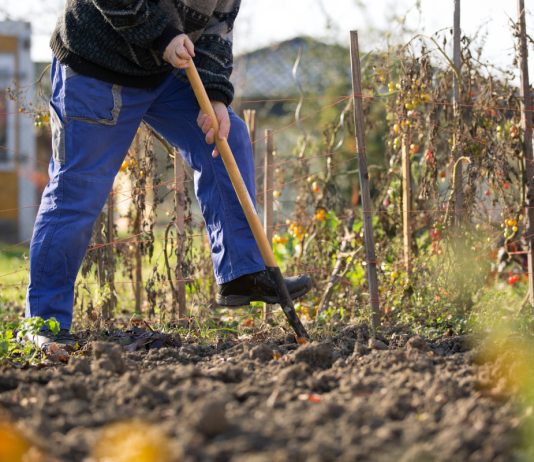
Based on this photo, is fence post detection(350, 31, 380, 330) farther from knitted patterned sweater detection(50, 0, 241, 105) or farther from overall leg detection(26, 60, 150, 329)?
overall leg detection(26, 60, 150, 329)

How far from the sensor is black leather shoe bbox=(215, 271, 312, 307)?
3881mm

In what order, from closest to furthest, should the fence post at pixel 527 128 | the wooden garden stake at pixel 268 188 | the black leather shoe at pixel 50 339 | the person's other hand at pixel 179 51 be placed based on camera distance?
the black leather shoe at pixel 50 339, the person's other hand at pixel 179 51, the fence post at pixel 527 128, the wooden garden stake at pixel 268 188

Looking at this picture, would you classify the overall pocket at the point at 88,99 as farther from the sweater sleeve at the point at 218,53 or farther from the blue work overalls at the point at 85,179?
the sweater sleeve at the point at 218,53

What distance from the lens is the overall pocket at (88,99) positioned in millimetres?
3699

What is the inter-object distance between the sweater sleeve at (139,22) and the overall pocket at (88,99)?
0.75 ft

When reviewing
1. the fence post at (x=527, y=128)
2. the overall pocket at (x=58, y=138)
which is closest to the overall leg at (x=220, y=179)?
the overall pocket at (x=58, y=138)

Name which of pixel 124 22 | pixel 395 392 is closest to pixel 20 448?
pixel 395 392

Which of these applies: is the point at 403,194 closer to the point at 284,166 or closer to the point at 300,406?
the point at 284,166

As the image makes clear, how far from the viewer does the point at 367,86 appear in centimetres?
516

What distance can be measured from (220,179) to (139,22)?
756mm

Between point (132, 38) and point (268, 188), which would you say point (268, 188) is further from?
point (132, 38)

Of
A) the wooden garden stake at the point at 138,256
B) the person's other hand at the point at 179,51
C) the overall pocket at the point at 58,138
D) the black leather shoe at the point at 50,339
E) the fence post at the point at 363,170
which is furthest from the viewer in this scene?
the wooden garden stake at the point at 138,256

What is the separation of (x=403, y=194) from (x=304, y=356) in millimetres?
2193

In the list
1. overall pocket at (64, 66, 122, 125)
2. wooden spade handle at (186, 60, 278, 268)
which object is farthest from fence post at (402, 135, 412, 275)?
overall pocket at (64, 66, 122, 125)
